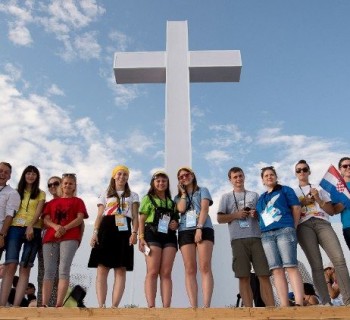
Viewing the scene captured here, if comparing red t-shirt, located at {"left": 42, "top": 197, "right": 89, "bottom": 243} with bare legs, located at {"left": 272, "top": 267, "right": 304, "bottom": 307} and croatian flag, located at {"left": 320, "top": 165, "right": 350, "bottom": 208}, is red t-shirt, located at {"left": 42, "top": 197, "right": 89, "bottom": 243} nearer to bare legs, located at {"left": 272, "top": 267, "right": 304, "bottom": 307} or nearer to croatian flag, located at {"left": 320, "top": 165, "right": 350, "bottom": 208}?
bare legs, located at {"left": 272, "top": 267, "right": 304, "bottom": 307}

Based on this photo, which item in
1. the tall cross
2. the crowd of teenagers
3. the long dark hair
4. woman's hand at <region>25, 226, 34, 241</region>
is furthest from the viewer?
the tall cross

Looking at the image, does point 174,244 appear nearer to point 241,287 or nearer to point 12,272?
point 241,287

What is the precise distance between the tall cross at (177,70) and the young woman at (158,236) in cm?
169

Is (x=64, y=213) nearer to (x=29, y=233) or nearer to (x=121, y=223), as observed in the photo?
(x=29, y=233)

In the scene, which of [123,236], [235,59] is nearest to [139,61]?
[235,59]

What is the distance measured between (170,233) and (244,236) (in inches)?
28.8

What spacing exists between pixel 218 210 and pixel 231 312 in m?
1.47

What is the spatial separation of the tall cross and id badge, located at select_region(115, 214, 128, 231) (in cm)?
190

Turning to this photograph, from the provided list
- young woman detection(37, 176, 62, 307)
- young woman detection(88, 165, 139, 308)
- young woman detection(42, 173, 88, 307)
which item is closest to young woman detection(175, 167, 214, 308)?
young woman detection(88, 165, 139, 308)

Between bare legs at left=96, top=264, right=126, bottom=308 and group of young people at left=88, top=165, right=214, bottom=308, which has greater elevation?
group of young people at left=88, top=165, right=214, bottom=308

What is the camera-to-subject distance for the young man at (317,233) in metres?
4.26

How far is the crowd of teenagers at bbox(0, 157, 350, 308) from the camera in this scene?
13.8 ft

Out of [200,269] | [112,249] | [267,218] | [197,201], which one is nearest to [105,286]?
[112,249]

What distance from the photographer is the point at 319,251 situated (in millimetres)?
4367
